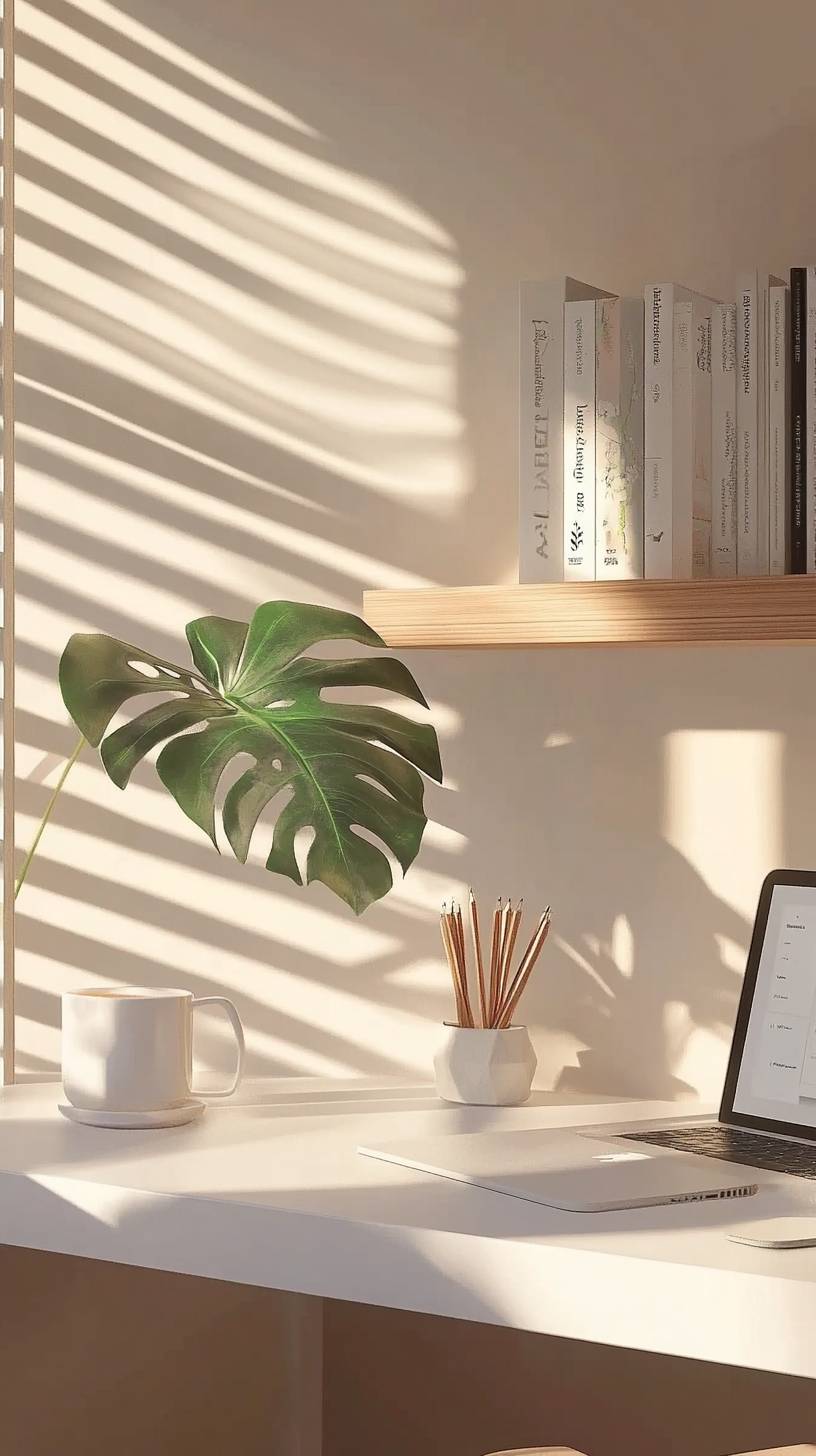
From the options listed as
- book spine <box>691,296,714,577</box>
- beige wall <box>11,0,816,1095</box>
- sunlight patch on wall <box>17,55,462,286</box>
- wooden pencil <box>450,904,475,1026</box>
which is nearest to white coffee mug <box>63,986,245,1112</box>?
wooden pencil <box>450,904,475,1026</box>

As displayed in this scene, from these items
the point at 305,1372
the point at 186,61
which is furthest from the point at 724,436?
the point at 305,1372

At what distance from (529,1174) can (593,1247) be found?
0.18 meters

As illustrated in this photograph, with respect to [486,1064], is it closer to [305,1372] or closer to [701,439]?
[305,1372]

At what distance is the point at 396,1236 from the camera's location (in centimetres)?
105

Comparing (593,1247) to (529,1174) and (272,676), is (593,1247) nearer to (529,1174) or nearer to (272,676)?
(529,1174)

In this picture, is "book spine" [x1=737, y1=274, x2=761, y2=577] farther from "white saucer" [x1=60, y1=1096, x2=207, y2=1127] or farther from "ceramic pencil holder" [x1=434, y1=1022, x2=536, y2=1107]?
"white saucer" [x1=60, y1=1096, x2=207, y2=1127]

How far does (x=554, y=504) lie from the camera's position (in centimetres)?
148

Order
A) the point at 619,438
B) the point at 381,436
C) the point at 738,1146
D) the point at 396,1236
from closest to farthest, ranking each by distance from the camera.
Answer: the point at 396,1236 → the point at 738,1146 → the point at 619,438 → the point at 381,436

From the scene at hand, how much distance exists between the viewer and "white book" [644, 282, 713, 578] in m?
1.40

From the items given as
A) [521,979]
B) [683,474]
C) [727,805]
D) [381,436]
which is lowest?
[521,979]

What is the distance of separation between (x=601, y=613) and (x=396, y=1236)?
59 centimetres

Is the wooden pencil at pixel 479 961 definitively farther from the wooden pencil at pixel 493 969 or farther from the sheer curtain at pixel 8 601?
the sheer curtain at pixel 8 601

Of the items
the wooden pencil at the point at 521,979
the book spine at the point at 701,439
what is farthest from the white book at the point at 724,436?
the wooden pencil at the point at 521,979

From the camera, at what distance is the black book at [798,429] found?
1.36m
